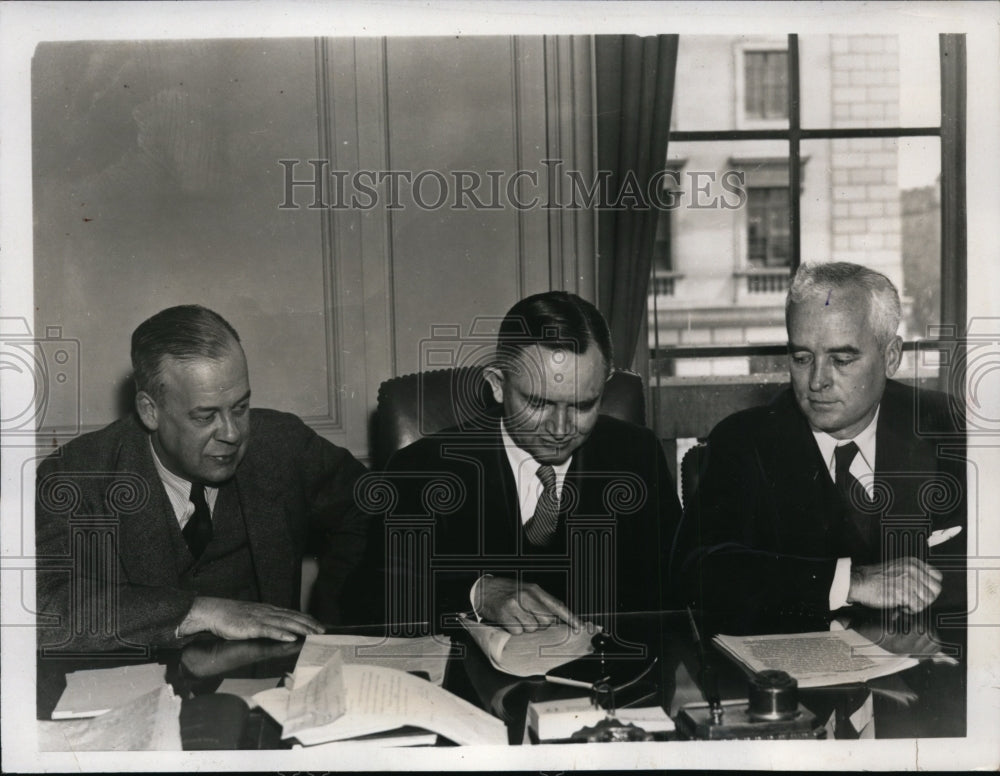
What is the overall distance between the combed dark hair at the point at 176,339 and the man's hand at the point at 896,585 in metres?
1.57

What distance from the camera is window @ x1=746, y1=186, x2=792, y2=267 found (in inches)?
82.2

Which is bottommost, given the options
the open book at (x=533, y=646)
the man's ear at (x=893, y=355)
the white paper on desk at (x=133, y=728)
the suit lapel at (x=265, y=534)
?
the white paper on desk at (x=133, y=728)

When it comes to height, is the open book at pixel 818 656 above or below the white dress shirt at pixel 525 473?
below

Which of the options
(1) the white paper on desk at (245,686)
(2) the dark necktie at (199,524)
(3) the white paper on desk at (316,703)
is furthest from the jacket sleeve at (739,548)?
(2) the dark necktie at (199,524)

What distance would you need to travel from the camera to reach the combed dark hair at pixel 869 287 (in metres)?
2.07

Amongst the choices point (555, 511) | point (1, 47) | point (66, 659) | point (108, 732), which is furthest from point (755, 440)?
point (1, 47)

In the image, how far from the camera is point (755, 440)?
2.12 metres

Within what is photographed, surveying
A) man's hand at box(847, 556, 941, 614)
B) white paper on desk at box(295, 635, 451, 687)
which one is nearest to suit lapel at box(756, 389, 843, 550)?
man's hand at box(847, 556, 941, 614)

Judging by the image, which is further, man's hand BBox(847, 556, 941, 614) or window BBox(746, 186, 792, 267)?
window BBox(746, 186, 792, 267)

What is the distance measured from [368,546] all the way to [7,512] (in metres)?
0.83

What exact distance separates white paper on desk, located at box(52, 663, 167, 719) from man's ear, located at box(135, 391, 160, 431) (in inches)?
22.3

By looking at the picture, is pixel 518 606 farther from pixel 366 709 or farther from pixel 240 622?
pixel 240 622

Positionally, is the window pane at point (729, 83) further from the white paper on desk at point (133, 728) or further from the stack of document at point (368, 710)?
the white paper on desk at point (133, 728)

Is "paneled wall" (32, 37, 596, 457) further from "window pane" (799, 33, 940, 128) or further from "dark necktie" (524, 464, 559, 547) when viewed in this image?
"window pane" (799, 33, 940, 128)
